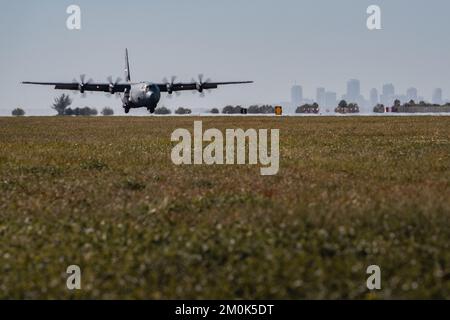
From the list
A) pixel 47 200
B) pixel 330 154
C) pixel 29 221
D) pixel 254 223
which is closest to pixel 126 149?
→ pixel 330 154

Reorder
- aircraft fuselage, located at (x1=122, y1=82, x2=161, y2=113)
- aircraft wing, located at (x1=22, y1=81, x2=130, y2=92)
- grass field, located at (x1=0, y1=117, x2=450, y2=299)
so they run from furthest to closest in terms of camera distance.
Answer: aircraft wing, located at (x1=22, y1=81, x2=130, y2=92), aircraft fuselage, located at (x1=122, y1=82, x2=161, y2=113), grass field, located at (x1=0, y1=117, x2=450, y2=299)

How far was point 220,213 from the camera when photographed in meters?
16.3

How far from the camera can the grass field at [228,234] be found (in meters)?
11.3

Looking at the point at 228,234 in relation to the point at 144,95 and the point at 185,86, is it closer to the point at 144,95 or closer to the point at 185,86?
the point at 144,95

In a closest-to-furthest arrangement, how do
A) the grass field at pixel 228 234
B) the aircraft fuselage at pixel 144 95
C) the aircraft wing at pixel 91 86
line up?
the grass field at pixel 228 234
the aircraft fuselage at pixel 144 95
the aircraft wing at pixel 91 86

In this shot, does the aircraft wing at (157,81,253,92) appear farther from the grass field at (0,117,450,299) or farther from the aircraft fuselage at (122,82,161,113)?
the grass field at (0,117,450,299)

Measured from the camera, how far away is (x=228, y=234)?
546 inches

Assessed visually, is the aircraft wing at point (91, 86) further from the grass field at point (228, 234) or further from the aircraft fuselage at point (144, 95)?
the grass field at point (228, 234)

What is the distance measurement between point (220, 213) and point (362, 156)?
15522 millimetres

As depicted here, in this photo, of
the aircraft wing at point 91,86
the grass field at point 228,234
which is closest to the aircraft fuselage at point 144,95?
the aircraft wing at point 91,86

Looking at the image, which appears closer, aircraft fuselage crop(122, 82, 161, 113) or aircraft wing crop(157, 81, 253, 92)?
aircraft fuselage crop(122, 82, 161, 113)

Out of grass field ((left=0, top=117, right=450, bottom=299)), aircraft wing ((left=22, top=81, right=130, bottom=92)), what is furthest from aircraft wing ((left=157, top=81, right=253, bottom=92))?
grass field ((left=0, top=117, right=450, bottom=299))

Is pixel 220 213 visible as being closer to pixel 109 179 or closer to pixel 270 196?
pixel 270 196

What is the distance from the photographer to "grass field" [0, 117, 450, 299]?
11.3 metres
